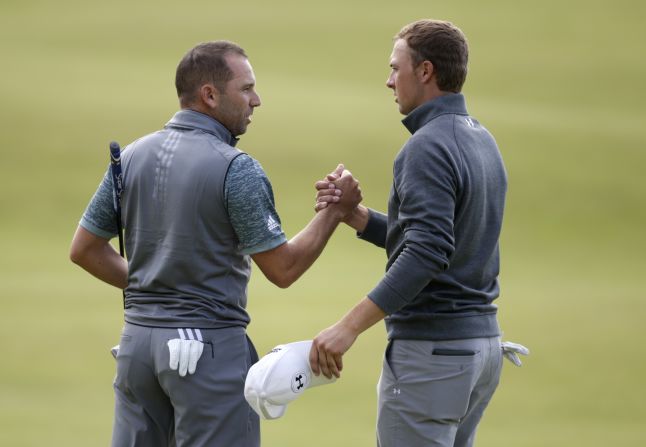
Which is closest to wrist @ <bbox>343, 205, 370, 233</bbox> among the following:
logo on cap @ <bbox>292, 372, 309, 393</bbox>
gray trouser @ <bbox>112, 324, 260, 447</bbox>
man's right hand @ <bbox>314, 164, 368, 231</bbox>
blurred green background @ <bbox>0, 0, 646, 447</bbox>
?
man's right hand @ <bbox>314, 164, 368, 231</bbox>

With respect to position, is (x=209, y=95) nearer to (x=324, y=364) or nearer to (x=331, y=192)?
(x=331, y=192)

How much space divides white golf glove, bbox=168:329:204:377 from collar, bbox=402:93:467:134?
76cm

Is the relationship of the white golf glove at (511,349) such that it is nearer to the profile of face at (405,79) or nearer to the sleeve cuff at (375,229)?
the sleeve cuff at (375,229)

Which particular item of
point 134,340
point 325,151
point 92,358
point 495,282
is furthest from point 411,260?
point 325,151

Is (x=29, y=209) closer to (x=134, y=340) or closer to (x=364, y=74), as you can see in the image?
(x=364, y=74)

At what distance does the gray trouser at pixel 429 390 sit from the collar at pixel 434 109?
55 cm

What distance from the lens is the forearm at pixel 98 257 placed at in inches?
120

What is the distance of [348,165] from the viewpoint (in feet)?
26.8

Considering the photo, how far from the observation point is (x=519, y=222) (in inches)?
315

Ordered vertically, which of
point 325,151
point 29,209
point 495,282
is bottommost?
point 495,282

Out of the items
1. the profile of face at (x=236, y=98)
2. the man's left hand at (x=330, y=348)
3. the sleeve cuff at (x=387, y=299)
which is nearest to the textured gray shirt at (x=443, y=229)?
the sleeve cuff at (x=387, y=299)

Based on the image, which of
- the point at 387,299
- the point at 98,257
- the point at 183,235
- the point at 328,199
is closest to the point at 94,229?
the point at 98,257

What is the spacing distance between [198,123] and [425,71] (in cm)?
60

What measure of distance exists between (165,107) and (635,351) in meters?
4.12
